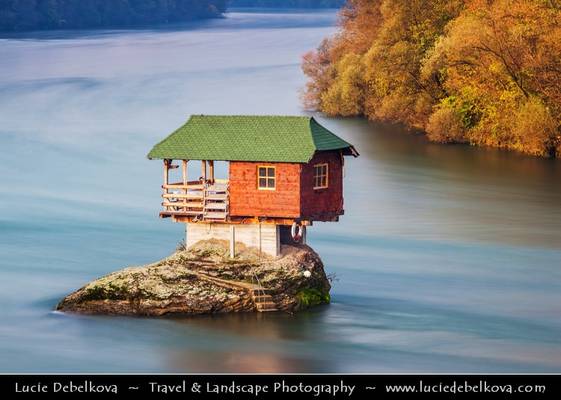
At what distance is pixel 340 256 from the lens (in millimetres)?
70750

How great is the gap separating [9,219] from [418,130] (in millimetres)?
46544

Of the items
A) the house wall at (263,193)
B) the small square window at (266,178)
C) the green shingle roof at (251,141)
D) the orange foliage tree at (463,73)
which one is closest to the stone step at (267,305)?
the house wall at (263,193)

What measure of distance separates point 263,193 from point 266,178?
0.51 metres

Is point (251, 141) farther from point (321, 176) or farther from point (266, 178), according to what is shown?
point (321, 176)

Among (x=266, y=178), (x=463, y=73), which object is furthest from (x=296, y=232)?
(x=463, y=73)

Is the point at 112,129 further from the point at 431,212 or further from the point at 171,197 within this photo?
the point at 171,197

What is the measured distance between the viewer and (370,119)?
13062cm

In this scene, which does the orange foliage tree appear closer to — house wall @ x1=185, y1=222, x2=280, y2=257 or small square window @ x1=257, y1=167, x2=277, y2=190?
small square window @ x1=257, y1=167, x2=277, y2=190

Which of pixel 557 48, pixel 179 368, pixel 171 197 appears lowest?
pixel 179 368

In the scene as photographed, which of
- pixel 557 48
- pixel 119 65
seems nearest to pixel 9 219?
pixel 557 48

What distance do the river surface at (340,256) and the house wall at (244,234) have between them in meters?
2.49

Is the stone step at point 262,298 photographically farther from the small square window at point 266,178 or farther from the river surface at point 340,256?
the small square window at point 266,178

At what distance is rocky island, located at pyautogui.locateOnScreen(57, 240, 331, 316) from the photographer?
56062mm

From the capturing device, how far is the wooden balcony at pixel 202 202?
57625 mm
